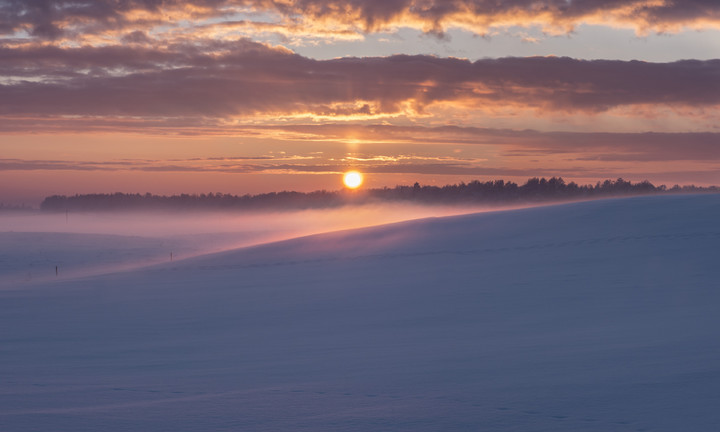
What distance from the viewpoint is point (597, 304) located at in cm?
1320

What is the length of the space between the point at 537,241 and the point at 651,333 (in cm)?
1327

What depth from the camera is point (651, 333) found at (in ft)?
31.8

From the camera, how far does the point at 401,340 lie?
10758 mm

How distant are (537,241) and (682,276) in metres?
7.07

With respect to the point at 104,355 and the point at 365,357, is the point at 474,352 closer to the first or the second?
the point at 365,357

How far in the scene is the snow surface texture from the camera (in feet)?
20.5

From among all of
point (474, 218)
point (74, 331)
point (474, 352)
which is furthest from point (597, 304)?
point (474, 218)

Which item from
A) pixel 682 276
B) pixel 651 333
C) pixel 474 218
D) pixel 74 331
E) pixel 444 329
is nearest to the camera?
pixel 651 333

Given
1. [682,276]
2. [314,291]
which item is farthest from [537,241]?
[314,291]

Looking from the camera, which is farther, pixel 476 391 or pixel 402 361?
pixel 402 361

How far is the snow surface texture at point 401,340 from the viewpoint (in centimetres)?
624

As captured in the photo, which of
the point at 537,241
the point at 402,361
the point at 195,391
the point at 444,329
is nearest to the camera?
the point at 195,391

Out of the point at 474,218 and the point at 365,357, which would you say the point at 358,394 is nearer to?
the point at 365,357

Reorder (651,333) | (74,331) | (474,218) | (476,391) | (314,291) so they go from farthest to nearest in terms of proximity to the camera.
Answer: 1. (474,218)
2. (314,291)
3. (74,331)
4. (651,333)
5. (476,391)
